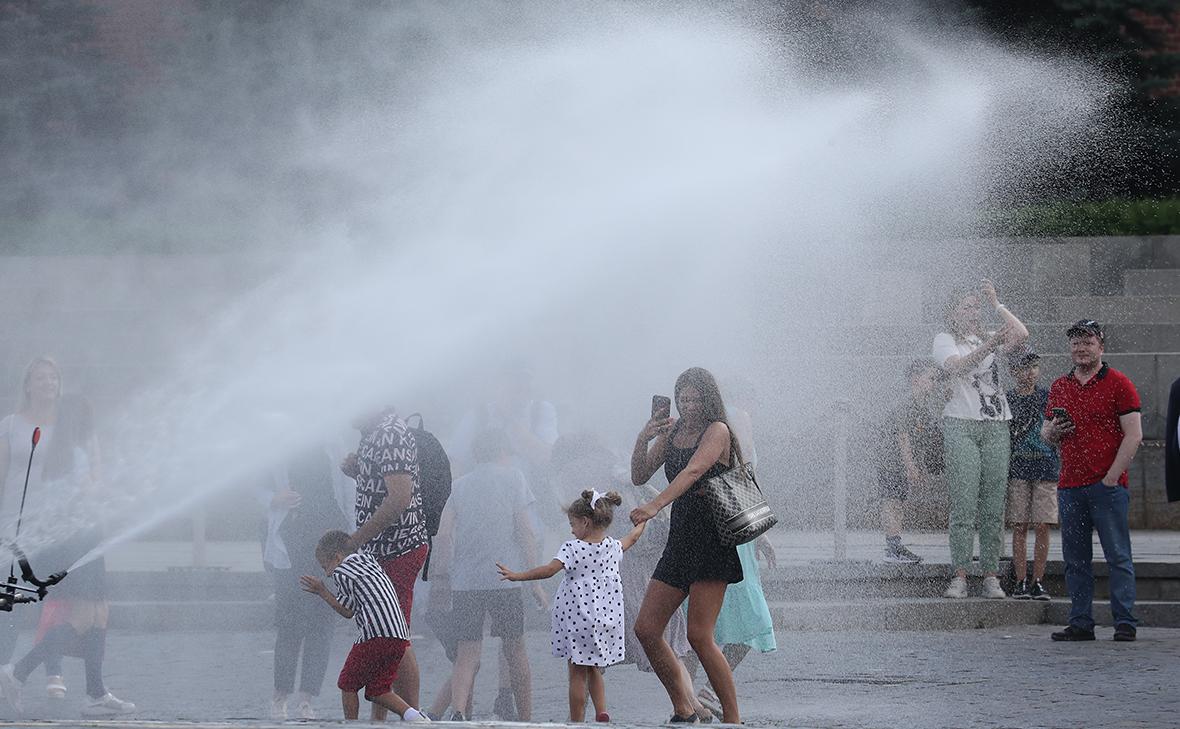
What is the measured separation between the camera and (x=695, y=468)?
7.16 m

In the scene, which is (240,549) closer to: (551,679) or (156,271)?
(156,271)

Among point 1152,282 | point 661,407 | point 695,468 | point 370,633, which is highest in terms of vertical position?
point 1152,282

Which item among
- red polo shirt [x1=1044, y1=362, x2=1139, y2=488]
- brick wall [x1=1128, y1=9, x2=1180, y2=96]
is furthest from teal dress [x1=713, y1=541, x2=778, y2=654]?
brick wall [x1=1128, y1=9, x2=1180, y2=96]

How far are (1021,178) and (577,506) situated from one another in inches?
584

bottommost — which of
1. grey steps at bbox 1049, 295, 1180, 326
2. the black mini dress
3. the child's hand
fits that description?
the child's hand

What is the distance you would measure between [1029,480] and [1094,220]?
7.21 m

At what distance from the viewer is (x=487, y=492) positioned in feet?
27.5

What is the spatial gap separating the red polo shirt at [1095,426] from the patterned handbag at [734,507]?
3.35m

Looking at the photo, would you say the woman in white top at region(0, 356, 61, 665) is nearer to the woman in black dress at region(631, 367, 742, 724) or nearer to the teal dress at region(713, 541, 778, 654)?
the woman in black dress at region(631, 367, 742, 724)

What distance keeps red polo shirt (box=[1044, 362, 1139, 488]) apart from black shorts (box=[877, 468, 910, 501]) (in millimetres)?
2153

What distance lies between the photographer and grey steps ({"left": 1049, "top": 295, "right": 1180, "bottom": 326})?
16.5 metres

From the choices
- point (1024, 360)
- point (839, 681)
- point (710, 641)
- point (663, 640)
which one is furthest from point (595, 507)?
point (1024, 360)

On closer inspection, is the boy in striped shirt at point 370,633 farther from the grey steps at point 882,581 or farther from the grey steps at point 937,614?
the grey steps at point 882,581

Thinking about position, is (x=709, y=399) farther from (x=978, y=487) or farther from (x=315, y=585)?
(x=978, y=487)
